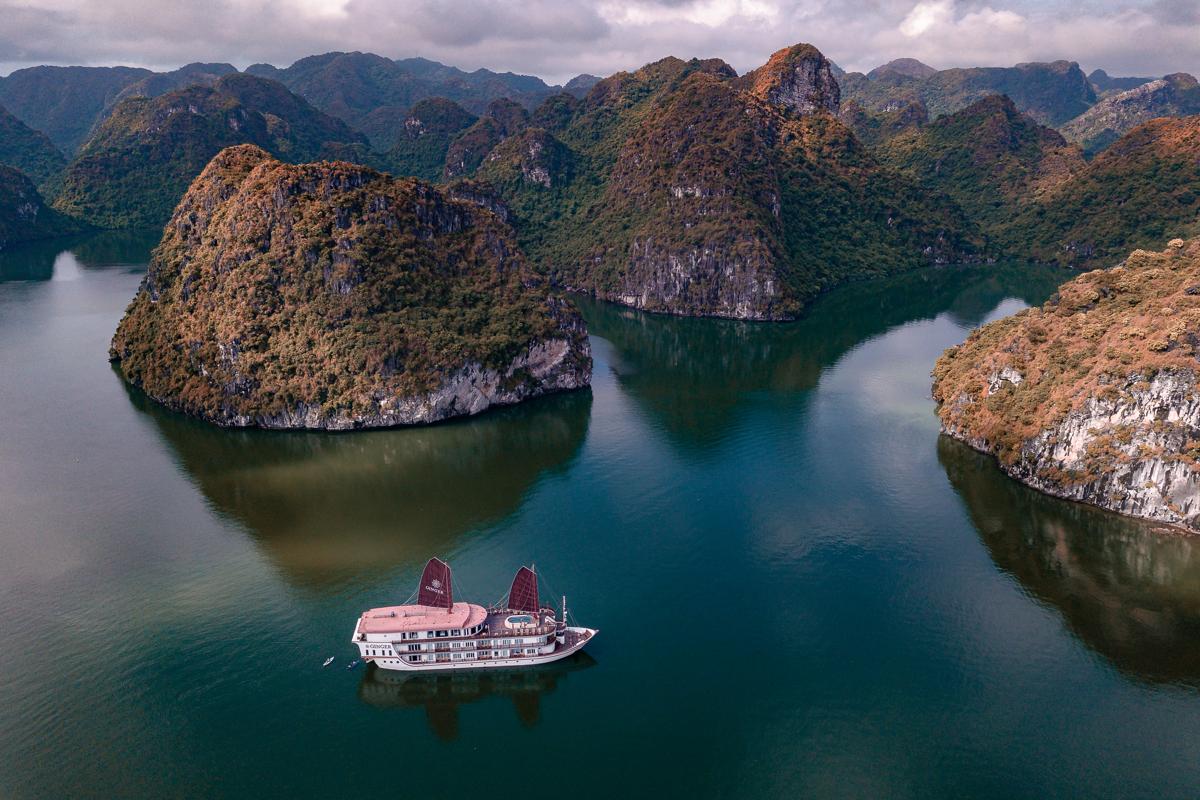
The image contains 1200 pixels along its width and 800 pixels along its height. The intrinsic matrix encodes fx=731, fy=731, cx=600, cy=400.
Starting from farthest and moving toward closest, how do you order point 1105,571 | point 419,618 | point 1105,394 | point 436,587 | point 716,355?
point 716,355 → point 1105,394 → point 1105,571 → point 436,587 → point 419,618

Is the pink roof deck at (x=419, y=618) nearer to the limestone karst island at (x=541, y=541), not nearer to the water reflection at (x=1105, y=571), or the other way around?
the limestone karst island at (x=541, y=541)

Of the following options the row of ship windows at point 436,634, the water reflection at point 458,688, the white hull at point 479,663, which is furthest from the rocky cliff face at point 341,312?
the water reflection at point 458,688

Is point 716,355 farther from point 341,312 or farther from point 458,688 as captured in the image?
point 458,688

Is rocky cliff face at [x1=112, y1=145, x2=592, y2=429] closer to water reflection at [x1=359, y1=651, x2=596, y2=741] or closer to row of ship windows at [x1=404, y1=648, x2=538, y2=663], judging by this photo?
row of ship windows at [x1=404, y1=648, x2=538, y2=663]

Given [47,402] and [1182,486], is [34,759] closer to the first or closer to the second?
[47,402]

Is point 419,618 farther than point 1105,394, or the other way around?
point 1105,394

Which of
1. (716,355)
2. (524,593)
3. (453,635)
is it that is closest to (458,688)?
(453,635)

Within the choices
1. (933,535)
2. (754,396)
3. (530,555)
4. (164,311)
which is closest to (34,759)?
(530,555)
